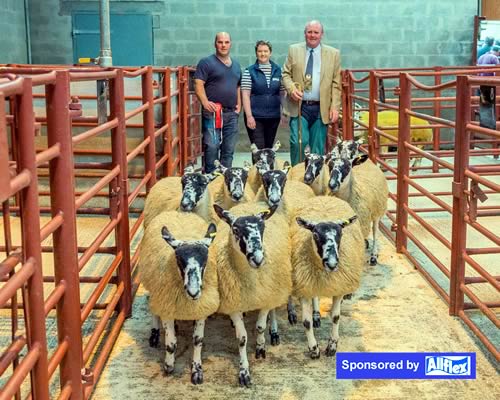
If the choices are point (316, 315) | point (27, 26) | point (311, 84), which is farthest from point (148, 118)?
point (27, 26)

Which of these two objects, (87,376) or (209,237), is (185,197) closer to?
(209,237)

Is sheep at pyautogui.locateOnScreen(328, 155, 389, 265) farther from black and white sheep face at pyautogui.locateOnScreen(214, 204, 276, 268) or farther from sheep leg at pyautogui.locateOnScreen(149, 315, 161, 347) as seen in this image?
sheep leg at pyautogui.locateOnScreen(149, 315, 161, 347)

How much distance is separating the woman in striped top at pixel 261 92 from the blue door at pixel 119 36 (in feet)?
17.1

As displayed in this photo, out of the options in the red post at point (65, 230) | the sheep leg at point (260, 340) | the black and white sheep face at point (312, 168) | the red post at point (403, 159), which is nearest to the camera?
the red post at point (65, 230)

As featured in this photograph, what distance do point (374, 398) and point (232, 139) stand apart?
Answer: 4.88 m

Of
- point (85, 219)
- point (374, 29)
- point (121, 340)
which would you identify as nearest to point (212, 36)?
point (374, 29)

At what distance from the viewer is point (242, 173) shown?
4727 millimetres

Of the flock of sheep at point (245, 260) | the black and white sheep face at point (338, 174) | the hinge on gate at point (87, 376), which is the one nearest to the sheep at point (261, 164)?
the black and white sheep face at point (338, 174)

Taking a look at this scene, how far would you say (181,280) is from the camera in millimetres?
3426

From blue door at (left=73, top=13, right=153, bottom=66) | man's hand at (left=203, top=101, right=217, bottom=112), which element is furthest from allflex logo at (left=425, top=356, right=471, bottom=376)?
blue door at (left=73, top=13, right=153, bottom=66)

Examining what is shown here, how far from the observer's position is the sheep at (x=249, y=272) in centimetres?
340

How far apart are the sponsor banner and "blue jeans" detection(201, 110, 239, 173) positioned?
424 cm

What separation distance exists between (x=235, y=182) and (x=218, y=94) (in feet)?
10.1

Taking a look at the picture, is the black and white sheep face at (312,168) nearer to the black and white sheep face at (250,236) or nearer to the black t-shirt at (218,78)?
the black and white sheep face at (250,236)
